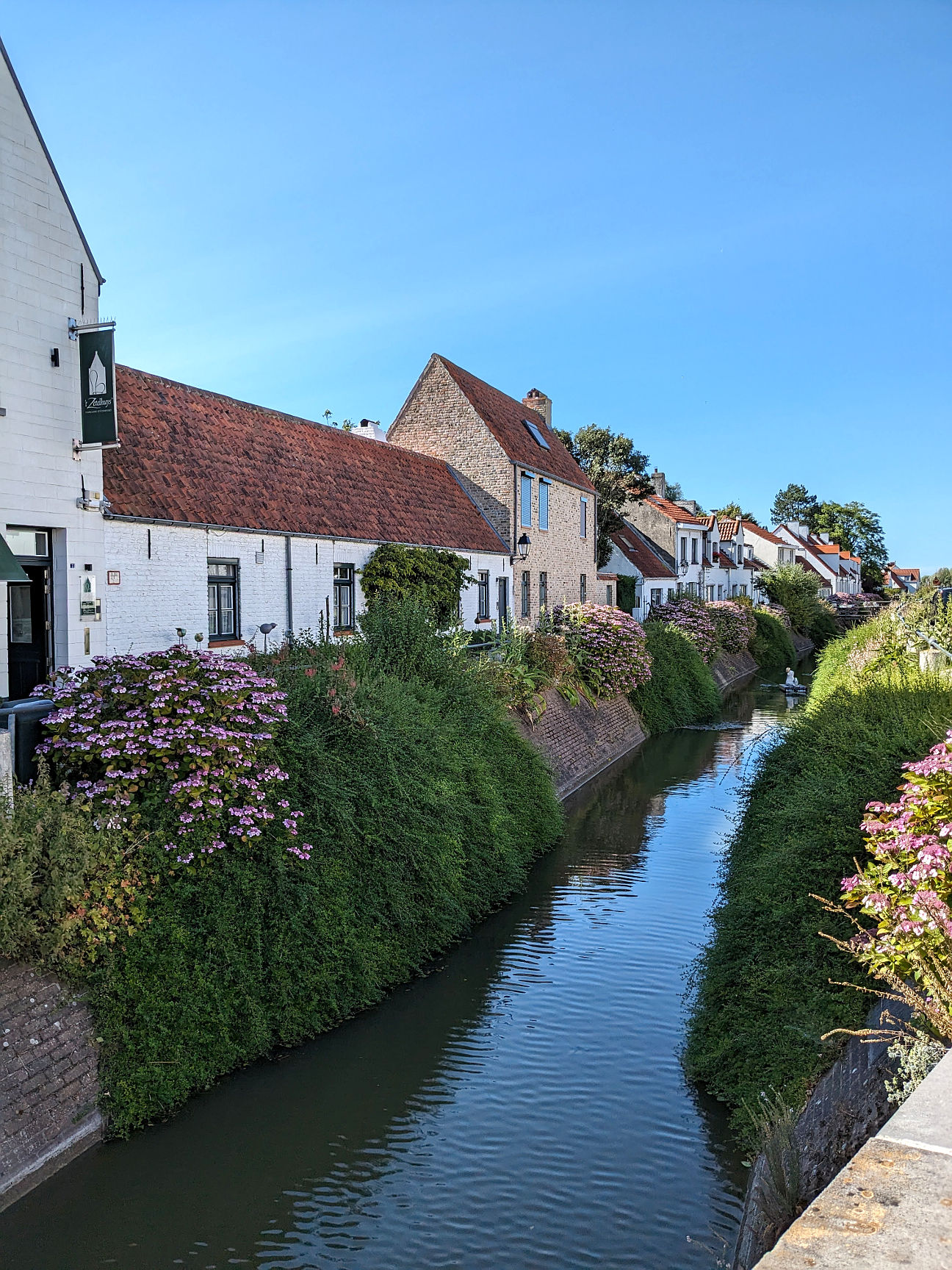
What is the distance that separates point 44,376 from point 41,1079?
9.54 m

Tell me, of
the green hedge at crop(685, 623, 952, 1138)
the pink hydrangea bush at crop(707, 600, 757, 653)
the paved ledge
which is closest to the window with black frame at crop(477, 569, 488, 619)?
the green hedge at crop(685, 623, 952, 1138)

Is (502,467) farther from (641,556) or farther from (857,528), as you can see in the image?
(857,528)

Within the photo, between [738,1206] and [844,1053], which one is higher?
[844,1053]

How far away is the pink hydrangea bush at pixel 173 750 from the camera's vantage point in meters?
9.36

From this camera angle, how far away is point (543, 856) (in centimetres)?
1647

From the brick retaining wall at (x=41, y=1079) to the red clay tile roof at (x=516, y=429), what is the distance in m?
24.5

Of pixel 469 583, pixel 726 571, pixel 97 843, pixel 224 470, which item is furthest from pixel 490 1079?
pixel 726 571

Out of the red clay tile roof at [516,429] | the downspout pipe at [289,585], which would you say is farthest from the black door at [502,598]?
the downspout pipe at [289,585]

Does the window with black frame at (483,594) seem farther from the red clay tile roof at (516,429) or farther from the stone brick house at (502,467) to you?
the red clay tile roof at (516,429)

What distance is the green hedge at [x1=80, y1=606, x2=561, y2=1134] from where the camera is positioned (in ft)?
27.2

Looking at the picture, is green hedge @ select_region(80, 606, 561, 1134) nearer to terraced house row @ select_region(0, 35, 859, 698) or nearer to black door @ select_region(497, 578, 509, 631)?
terraced house row @ select_region(0, 35, 859, 698)

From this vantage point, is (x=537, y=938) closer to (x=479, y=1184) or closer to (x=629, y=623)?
(x=479, y=1184)

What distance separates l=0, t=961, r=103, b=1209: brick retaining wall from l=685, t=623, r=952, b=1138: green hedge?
204 inches

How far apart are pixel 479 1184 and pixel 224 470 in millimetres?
14114
